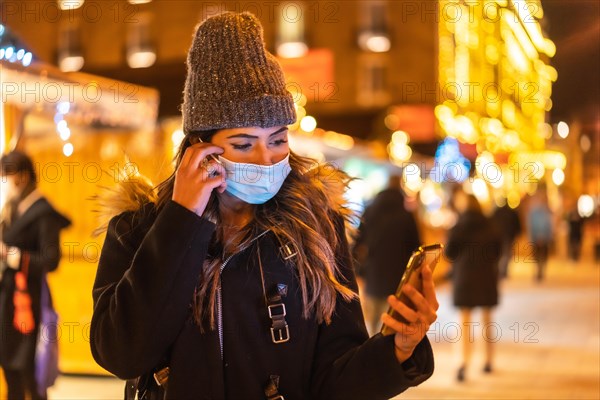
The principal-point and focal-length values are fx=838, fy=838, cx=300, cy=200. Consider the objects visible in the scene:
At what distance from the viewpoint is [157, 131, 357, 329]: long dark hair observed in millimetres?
2144

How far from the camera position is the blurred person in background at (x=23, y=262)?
5891mm

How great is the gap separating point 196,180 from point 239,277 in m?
0.29

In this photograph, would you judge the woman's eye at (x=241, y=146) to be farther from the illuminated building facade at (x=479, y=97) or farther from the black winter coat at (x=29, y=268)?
the illuminated building facade at (x=479, y=97)

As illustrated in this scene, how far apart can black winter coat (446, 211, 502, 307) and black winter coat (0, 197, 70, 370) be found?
162 inches

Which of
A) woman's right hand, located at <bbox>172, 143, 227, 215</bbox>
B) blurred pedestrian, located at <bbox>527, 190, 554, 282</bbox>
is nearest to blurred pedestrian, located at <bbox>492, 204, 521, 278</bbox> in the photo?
blurred pedestrian, located at <bbox>527, 190, 554, 282</bbox>

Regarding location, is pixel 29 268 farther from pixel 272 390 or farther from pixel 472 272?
pixel 472 272

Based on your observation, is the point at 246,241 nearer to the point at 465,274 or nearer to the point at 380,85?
the point at 465,274

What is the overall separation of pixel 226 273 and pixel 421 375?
56cm

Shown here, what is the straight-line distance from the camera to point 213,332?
2.08 metres

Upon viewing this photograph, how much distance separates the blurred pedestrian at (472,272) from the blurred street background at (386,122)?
42 cm

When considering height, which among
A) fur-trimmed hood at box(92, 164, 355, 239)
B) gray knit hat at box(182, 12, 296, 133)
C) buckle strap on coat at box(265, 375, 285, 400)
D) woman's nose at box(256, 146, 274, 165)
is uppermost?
gray knit hat at box(182, 12, 296, 133)

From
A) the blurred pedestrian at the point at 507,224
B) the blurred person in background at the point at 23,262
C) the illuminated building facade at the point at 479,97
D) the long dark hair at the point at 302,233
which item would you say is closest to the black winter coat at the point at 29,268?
the blurred person in background at the point at 23,262

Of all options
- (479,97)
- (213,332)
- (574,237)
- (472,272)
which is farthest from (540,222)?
(479,97)

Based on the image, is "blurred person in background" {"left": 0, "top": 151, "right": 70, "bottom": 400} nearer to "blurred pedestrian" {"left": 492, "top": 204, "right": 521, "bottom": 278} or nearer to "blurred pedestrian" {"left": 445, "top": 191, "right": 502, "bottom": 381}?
"blurred pedestrian" {"left": 445, "top": 191, "right": 502, "bottom": 381}
